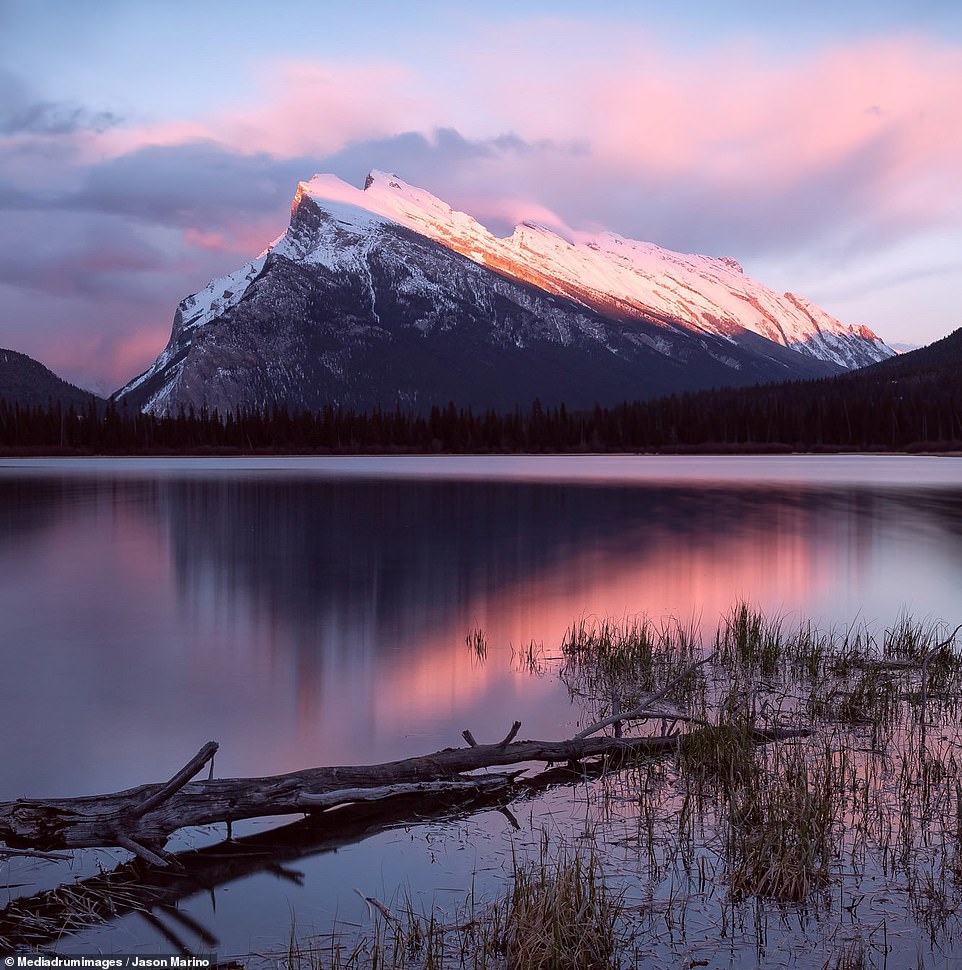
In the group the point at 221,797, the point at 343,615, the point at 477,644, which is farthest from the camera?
the point at 343,615

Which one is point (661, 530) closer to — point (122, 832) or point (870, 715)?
point (870, 715)

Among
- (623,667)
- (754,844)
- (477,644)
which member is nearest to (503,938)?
(754,844)

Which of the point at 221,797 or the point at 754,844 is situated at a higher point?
the point at 221,797

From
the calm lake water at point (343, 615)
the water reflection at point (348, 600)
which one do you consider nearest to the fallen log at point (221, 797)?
the calm lake water at point (343, 615)

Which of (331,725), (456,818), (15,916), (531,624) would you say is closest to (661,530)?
(531,624)

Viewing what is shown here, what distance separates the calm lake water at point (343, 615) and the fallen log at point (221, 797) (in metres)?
0.42

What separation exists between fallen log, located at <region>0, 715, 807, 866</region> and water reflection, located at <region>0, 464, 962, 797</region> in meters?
1.92

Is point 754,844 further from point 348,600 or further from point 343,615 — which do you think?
point 348,600

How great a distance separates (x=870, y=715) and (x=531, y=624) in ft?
31.5

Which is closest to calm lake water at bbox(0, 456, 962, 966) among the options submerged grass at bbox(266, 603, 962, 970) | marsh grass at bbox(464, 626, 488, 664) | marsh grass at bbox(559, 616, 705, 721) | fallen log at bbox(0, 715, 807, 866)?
marsh grass at bbox(464, 626, 488, 664)

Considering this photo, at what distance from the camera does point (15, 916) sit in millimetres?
7523

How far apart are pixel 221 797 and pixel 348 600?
16042 mm

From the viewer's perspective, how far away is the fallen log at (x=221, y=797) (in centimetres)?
841

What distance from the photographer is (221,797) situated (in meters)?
9.09
